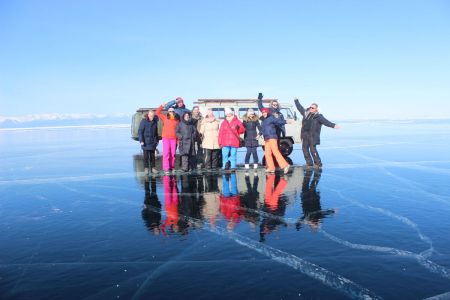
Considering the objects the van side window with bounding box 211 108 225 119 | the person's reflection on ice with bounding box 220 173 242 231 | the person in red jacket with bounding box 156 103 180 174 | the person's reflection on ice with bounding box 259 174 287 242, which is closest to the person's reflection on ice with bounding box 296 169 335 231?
the person's reflection on ice with bounding box 259 174 287 242

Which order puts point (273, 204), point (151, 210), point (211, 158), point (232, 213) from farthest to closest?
1. point (211, 158)
2. point (273, 204)
3. point (151, 210)
4. point (232, 213)

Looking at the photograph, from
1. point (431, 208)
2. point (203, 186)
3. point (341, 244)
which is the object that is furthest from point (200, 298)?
point (203, 186)

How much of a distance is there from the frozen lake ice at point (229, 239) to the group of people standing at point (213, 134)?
1.85 m

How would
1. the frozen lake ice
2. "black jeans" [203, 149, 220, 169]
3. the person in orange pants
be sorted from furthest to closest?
"black jeans" [203, 149, 220, 169]
the person in orange pants
the frozen lake ice

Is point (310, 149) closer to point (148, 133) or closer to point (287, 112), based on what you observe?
point (287, 112)

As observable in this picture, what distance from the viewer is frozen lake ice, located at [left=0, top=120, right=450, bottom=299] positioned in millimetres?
3764

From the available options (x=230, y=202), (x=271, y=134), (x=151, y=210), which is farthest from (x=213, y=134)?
(x=151, y=210)

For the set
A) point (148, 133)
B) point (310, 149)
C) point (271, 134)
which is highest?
point (148, 133)

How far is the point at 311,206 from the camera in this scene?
6.98 meters

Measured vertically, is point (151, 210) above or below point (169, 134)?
below

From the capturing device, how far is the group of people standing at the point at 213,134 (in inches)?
440

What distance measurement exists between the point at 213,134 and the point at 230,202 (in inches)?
186

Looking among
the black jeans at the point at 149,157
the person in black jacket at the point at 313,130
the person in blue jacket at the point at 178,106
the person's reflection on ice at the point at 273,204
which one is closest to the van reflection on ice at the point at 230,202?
the person's reflection on ice at the point at 273,204

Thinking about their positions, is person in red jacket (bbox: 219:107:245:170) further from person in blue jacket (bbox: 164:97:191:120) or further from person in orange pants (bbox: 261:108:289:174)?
person in blue jacket (bbox: 164:97:191:120)
